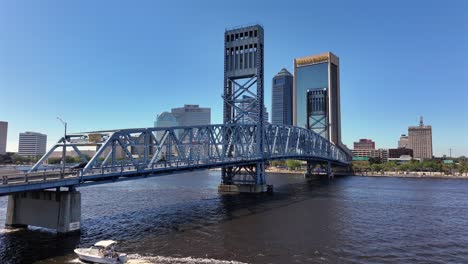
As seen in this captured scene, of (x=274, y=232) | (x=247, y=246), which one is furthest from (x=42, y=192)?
(x=274, y=232)

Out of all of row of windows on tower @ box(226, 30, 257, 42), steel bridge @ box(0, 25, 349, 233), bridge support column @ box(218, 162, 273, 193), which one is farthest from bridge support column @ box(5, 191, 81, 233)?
row of windows on tower @ box(226, 30, 257, 42)

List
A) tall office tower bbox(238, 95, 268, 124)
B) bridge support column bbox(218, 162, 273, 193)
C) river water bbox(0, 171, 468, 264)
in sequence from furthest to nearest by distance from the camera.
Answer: tall office tower bbox(238, 95, 268, 124) → bridge support column bbox(218, 162, 273, 193) → river water bbox(0, 171, 468, 264)

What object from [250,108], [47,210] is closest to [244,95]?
[250,108]

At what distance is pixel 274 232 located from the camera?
4978 cm

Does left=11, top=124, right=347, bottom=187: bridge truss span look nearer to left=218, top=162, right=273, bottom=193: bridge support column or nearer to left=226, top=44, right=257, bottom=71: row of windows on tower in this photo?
left=218, top=162, right=273, bottom=193: bridge support column

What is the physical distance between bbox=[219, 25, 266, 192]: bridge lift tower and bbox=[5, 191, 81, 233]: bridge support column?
5961 centimetres

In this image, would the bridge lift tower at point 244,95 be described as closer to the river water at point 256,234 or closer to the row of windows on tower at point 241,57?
the row of windows on tower at point 241,57

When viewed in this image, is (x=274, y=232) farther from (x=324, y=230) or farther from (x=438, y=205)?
(x=438, y=205)

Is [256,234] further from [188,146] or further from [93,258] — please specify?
[188,146]

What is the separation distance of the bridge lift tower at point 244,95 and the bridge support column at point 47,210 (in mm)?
59609

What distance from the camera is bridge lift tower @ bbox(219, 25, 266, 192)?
10269cm

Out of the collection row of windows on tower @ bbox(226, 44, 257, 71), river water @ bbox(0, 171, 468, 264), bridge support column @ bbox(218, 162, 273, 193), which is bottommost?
river water @ bbox(0, 171, 468, 264)

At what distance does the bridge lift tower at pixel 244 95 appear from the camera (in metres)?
103

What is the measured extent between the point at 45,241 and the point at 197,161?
36493 millimetres
